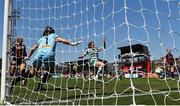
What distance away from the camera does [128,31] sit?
5.11m

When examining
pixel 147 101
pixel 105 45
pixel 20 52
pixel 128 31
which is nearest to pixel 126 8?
pixel 128 31

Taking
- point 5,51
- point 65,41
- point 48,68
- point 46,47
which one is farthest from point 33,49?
point 5,51

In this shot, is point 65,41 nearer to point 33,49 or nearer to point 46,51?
point 46,51

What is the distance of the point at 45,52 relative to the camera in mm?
9203

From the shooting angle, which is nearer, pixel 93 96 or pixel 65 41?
pixel 93 96

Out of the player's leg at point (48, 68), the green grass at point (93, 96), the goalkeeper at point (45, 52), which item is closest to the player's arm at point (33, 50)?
the goalkeeper at point (45, 52)

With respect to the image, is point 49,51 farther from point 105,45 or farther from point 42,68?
point 105,45

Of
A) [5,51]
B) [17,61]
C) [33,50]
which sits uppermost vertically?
[33,50]

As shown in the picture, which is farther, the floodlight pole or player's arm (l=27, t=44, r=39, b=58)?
player's arm (l=27, t=44, r=39, b=58)

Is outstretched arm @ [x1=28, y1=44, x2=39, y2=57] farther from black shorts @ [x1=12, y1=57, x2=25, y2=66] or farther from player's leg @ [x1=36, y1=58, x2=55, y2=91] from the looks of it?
player's leg @ [x1=36, y1=58, x2=55, y2=91]

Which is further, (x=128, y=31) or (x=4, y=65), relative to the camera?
(x=4, y=65)

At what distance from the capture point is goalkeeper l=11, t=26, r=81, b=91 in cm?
890

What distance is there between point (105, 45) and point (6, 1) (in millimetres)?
2054

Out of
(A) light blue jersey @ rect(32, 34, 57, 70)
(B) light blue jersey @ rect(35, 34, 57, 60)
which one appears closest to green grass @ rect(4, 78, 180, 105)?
(A) light blue jersey @ rect(32, 34, 57, 70)
